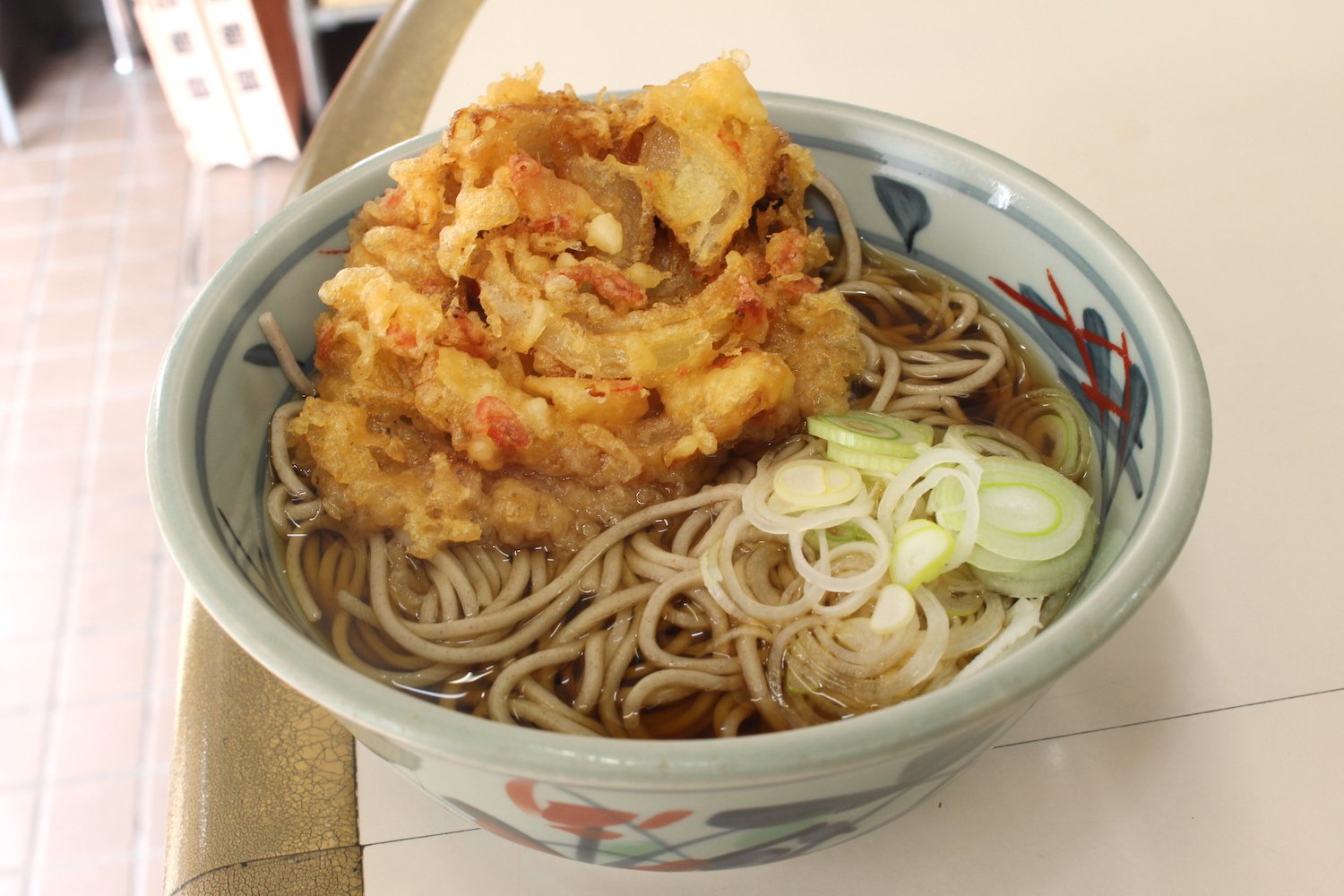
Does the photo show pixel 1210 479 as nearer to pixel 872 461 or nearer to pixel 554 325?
pixel 872 461

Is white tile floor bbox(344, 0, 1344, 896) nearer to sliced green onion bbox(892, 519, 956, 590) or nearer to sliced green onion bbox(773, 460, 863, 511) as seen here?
sliced green onion bbox(892, 519, 956, 590)

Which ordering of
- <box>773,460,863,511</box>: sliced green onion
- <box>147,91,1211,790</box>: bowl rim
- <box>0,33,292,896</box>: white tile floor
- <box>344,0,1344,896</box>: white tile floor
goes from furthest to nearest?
<box>0,33,292,896</box>: white tile floor, <box>773,460,863,511</box>: sliced green onion, <box>344,0,1344,896</box>: white tile floor, <box>147,91,1211,790</box>: bowl rim

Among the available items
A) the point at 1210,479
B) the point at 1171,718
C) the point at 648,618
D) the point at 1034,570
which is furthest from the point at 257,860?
the point at 1210,479

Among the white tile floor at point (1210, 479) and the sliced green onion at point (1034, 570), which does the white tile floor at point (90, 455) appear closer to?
the white tile floor at point (1210, 479)

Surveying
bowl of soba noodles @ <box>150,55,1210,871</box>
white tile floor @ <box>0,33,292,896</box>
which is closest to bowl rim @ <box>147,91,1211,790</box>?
bowl of soba noodles @ <box>150,55,1210,871</box>

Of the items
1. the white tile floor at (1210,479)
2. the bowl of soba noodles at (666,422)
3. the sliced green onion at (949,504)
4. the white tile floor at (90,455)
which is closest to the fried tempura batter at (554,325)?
the bowl of soba noodles at (666,422)

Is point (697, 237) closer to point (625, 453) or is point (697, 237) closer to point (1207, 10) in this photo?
point (625, 453)
